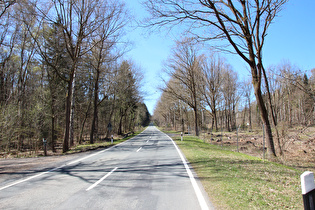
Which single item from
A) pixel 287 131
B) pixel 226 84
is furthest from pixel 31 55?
pixel 226 84

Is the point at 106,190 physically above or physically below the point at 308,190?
below

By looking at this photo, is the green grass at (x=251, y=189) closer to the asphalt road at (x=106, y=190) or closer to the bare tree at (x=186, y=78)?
the asphalt road at (x=106, y=190)

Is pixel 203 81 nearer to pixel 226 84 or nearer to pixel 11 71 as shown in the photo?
pixel 226 84

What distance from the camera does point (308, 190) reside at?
221cm

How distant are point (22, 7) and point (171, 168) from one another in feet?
49.1

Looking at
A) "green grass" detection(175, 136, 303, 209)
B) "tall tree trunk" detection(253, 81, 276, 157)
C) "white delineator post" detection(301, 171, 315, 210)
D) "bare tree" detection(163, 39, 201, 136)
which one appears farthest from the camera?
"bare tree" detection(163, 39, 201, 136)

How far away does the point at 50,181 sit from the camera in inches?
245

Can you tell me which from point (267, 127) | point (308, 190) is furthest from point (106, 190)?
point (267, 127)

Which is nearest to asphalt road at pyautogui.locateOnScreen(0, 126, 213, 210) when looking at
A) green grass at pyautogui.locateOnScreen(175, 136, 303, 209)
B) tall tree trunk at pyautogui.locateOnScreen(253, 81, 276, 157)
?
green grass at pyautogui.locateOnScreen(175, 136, 303, 209)

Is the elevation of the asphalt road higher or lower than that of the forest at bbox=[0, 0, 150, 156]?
lower

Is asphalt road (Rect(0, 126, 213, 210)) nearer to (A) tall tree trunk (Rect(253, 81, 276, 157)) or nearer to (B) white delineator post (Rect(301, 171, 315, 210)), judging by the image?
(B) white delineator post (Rect(301, 171, 315, 210))

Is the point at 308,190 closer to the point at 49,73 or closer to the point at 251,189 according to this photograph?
the point at 251,189

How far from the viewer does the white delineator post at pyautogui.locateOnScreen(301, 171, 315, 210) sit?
216cm

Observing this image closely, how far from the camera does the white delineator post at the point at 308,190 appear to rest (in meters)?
2.16
